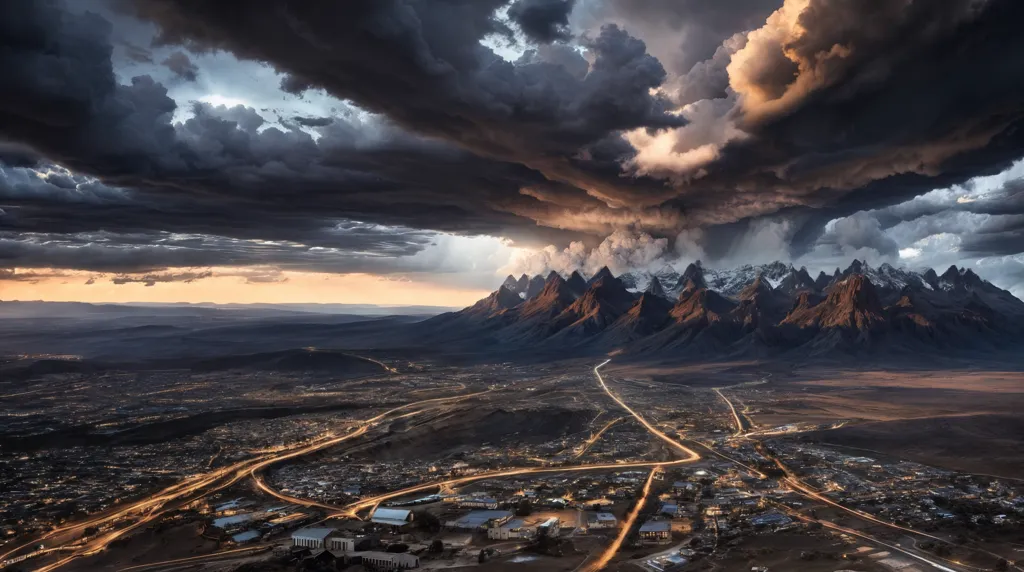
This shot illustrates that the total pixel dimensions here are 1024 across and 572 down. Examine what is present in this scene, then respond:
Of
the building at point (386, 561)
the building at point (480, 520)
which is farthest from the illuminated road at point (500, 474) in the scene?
the building at point (386, 561)

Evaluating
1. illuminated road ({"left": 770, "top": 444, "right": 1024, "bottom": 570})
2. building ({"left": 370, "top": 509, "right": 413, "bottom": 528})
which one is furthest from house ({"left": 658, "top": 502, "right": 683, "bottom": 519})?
building ({"left": 370, "top": 509, "right": 413, "bottom": 528})

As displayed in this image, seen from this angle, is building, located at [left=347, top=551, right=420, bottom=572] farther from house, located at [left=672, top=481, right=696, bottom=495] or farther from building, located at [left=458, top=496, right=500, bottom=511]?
house, located at [left=672, top=481, right=696, bottom=495]

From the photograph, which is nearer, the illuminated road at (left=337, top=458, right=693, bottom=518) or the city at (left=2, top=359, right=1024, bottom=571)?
the city at (left=2, top=359, right=1024, bottom=571)

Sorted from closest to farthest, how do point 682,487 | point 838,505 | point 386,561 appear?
point 386,561, point 838,505, point 682,487

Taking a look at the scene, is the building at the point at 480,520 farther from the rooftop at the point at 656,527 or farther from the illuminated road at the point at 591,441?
the illuminated road at the point at 591,441

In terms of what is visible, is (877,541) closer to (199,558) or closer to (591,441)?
(591,441)

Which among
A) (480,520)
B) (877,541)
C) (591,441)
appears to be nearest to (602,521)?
(480,520)

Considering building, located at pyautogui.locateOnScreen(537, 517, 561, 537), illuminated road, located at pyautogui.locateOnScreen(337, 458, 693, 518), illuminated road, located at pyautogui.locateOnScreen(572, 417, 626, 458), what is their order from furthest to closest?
illuminated road, located at pyautogui.locateOnScreen(572, 417, 626, 458) < illuminated road, located at pyautogui.locateOnScreen(337, 458, 693, 518) < building, located at pyautogui.locateOnScreen(537, 517, 561, 537)
